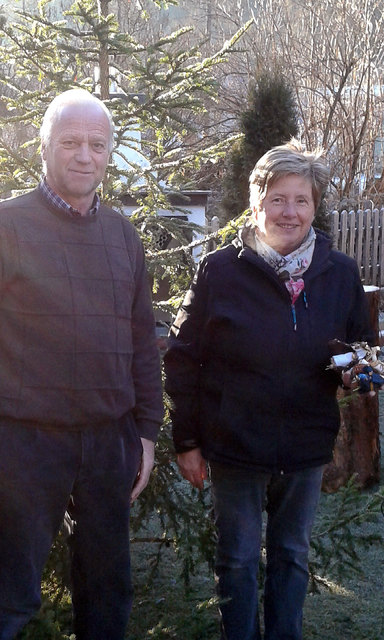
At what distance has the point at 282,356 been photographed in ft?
8.69

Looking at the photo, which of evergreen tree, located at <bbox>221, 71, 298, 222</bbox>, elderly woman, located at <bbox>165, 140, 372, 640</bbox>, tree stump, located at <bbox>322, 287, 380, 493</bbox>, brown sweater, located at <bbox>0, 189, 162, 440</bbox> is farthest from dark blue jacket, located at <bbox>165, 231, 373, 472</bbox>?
evergreen tree, located at <bbox>221, 71, 298, 222</bbox>

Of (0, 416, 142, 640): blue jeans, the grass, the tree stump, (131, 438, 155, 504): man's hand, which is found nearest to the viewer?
(0, 416, 142, 640): blue jeans

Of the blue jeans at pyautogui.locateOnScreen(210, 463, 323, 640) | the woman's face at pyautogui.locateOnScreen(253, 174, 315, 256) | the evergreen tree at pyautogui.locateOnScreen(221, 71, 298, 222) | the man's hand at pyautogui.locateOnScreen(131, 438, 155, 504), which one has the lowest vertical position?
the blue jeans at pyautogui.locateOnScreen(210, 463, 323, 640)

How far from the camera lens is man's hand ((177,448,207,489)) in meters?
2.84

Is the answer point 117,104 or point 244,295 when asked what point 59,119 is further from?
point 117,104

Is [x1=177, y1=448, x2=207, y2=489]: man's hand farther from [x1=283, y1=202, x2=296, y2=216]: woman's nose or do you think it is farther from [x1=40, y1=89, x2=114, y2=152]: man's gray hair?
[x1=40, y1=89, x2=114, y2=152]: man's gray hair

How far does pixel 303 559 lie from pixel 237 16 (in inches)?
726

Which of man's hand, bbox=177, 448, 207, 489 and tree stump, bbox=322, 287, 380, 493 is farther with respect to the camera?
tree stump, bbox=322, 287, 380, 493

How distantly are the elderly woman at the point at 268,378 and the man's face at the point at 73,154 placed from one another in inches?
24.6

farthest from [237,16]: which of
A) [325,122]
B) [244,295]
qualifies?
[244,295]

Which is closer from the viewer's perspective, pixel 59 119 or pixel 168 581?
pixel 59 119

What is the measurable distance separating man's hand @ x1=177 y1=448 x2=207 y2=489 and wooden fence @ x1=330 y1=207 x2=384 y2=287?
35.2 feet

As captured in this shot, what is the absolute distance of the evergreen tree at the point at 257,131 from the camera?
8.08 metres

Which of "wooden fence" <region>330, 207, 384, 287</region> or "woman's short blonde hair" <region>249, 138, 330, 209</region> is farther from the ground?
"wooden fence" <region>330, 207, 384, 287</region>
